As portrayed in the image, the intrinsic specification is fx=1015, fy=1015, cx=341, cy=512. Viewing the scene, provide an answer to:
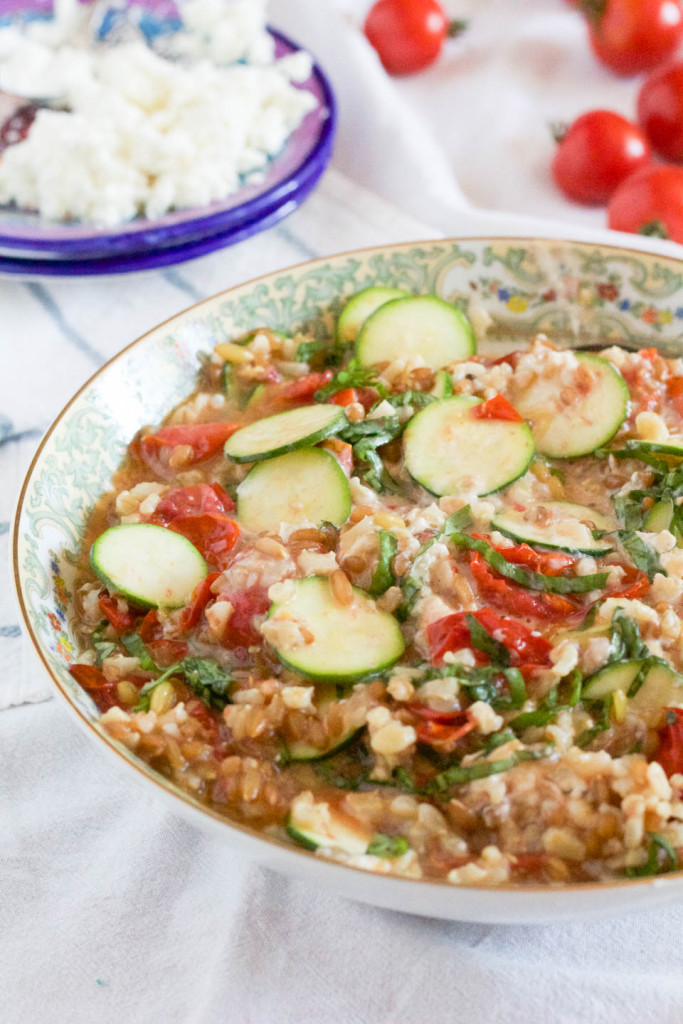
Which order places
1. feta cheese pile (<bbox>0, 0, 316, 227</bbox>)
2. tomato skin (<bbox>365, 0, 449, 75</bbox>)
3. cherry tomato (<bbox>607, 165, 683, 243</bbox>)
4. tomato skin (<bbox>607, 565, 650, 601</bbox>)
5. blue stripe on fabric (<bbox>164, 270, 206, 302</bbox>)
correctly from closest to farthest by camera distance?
tomato skin (<bbox>607, 565, 650, 601</bbox>) < feta cheese pile (<bbox>0, 0, 316, 227</bbox>) < blue stripe on fabric (<bbox>164, 270, 206, 302</bbox>) < cherry tomato (<bbox>607, 165, 683, 243</bbox>) < tomato skin (<bbox>365, 0, 449, 75</bbox>)

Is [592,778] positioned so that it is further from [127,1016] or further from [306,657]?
[127,1016]

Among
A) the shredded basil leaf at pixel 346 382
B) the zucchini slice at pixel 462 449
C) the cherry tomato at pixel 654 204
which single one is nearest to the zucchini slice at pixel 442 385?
the zucchini slice at pixel 462 449

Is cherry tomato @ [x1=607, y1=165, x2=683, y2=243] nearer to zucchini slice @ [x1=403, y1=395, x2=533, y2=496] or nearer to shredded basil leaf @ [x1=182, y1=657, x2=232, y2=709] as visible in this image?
zucchini slice @ [x1=403, y1=395, x2=533, y2=496]

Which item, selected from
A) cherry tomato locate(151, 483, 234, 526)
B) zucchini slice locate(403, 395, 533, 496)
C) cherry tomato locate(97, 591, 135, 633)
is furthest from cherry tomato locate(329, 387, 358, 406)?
cherry tomato locate(97, 591, 135, 633)

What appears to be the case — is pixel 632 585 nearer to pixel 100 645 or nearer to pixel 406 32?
pixel 100 645

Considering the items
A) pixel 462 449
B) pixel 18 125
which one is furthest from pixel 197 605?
pixel 18 125

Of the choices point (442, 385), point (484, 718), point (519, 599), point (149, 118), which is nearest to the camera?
point (484, 718)
